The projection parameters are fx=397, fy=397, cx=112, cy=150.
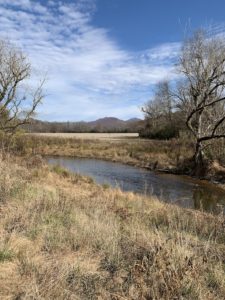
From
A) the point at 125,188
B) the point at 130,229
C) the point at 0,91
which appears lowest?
the point at 125,188

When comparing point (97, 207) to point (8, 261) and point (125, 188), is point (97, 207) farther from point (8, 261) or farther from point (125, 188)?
point (125, 188)

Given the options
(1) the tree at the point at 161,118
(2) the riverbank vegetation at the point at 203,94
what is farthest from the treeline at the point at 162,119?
(2) the riverbank vegetation at the point at 203,94

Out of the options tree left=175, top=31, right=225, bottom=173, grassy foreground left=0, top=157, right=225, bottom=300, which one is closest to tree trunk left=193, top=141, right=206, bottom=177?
tree left=175, top=31, right=225, bottom=173

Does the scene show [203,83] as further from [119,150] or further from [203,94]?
[119,150]

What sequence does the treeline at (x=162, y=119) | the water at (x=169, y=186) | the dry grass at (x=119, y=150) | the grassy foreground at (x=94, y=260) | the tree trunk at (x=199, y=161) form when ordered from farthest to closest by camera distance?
the treeline at (x=162, y=119), the dry grass at (x=119, y=150), the tree trunk at (x=199, y=161), the water at (x=169, y=186), the grassy foreground at (x=94, y=260)

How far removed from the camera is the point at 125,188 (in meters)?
20.5

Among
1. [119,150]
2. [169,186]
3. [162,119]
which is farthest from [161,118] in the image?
[169,186]

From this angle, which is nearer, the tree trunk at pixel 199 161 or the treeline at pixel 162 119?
the tree trunk at pixel 199 161

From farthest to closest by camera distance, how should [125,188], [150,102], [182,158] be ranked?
[150,102] → [182,158] → [125,188]

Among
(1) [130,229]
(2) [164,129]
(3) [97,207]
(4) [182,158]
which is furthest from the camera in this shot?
(2) [164,129]

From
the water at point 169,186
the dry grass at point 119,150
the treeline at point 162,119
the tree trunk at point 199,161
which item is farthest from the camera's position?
the treeline at point 162,119

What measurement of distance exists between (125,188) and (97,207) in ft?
36.5

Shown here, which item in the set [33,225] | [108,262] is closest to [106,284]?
[108,262]

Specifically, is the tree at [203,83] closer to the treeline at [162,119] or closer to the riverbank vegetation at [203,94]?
the riverbank vegetation at [203,94]
